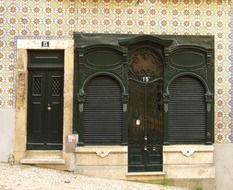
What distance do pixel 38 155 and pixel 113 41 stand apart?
140 inches

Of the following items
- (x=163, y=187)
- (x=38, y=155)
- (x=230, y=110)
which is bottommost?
(x=163, y=187)

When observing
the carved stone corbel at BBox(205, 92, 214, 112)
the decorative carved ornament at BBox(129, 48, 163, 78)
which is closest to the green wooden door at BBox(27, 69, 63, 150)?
the decorative carved ornament at BBox(129, 48, 163, 78)

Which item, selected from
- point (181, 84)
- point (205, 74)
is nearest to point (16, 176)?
point (181, 84)

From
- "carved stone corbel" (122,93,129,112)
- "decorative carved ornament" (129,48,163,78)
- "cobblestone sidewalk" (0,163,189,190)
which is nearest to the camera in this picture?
"cobblestone sidewalk" (0,163,189,190)

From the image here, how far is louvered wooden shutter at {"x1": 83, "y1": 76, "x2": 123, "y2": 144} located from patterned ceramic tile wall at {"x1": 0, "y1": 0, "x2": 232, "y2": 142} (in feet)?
4.76

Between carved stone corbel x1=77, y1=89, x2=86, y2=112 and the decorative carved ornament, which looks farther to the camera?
the decorative carved ornament

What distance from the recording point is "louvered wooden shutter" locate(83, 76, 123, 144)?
34.8ft

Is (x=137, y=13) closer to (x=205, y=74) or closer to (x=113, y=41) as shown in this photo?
(x=113, y=41)

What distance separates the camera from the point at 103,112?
10.6 m

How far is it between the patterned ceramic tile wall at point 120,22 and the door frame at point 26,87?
0.56 ft

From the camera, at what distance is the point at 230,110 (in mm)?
10914

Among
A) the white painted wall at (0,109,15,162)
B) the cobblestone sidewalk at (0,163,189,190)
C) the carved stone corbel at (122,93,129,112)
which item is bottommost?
the cobblestone sidewalk at (0,163,189,190)

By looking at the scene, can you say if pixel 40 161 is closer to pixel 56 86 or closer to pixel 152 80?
pixel 56 86

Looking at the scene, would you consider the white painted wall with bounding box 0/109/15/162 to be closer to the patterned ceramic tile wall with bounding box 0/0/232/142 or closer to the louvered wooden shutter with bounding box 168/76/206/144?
the patterned ceramic tile wall with bounding box 0/0/232/142
